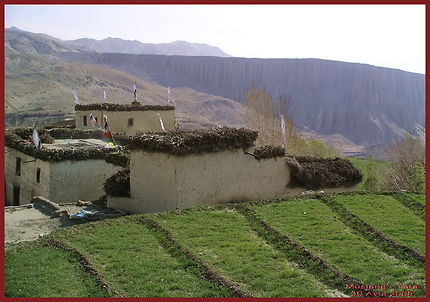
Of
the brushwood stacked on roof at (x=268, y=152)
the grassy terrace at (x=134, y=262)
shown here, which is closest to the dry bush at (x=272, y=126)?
the brushwood stacked on roof at (x=268, y=152)

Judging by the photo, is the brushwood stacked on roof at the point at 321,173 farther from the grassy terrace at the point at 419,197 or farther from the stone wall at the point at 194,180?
the grassy terrace at the point at 419,197

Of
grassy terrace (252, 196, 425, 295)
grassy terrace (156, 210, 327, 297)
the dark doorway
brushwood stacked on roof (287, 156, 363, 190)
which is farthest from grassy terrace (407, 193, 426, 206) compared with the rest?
the dark doorway

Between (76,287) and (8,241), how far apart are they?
209 inches

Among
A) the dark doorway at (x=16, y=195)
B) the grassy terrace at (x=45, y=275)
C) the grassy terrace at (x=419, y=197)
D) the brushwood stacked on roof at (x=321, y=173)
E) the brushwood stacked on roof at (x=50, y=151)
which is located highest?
the brushwood stacked on roof at (x=50, y=151)

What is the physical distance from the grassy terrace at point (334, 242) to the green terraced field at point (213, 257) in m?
0.02

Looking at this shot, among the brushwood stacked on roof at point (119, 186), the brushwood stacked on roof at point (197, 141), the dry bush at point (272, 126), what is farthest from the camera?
the dry bush at point (272, 126)

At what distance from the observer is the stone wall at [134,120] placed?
33.3m

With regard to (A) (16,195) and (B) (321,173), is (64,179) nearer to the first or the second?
(A) (16,195)

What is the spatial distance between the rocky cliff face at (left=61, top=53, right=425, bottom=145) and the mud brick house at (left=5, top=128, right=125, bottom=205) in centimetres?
5193

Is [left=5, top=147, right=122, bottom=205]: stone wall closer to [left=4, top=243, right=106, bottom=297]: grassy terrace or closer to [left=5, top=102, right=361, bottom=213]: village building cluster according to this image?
[left=5, top=102, right=361, bottom=213]: village building cluster

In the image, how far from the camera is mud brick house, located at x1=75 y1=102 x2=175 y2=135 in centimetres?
3331

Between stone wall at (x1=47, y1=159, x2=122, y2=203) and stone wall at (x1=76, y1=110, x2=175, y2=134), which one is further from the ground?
stone wall at (x1=76, y1=110, x2=175, y2=134)

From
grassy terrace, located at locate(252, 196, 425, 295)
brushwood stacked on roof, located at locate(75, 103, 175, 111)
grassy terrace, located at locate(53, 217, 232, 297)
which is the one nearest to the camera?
grassy terrace, located at locate(53, 217, 232, 297)

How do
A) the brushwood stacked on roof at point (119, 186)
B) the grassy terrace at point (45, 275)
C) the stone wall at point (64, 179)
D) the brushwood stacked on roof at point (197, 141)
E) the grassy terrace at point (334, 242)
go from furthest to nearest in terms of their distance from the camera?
1. the stone wall at point (64, 179)
2. the brushwood stacked on roof at point (119, 186)
3. the brushwood stacked on roof at point (197, 141)
4. the grassy terrace at point (334, 242)
5. the grassy terrace at point (45, 275)
